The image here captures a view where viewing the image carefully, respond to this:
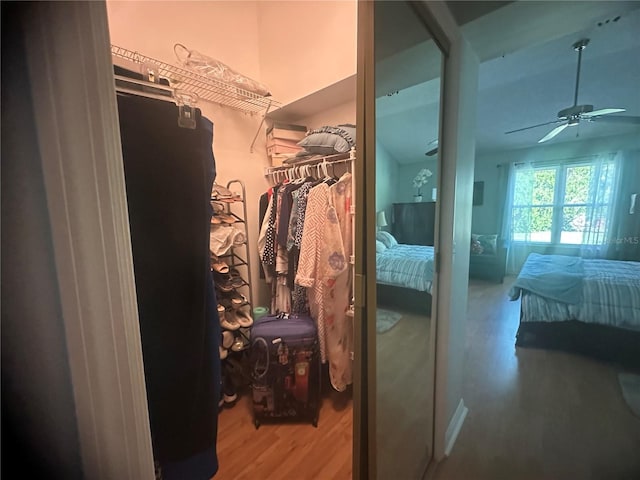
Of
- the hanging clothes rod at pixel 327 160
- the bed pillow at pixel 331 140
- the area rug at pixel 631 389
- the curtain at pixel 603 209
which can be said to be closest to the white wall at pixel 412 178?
the hanging clothes rod at pixel 327 160

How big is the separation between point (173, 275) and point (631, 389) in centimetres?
277

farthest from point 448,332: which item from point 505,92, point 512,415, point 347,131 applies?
point 505,92

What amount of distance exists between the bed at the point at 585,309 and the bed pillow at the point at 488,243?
145 centimetres

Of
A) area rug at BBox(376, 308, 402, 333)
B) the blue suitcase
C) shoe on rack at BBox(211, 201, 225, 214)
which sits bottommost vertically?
the blue suitcase

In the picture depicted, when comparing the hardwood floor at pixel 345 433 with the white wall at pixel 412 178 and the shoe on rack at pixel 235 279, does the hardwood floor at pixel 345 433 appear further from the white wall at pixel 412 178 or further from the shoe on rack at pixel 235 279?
the shoe on rack at pixel 235 279

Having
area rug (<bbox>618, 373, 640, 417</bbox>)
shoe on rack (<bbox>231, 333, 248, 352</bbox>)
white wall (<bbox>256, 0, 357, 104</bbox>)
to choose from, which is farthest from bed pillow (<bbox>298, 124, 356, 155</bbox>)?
area rug (<bbox>618, 373, 640, 417</bbox>)

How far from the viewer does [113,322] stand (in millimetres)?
413

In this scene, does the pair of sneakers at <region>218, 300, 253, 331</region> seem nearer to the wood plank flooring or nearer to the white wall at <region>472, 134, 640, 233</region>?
the wood plank flooring

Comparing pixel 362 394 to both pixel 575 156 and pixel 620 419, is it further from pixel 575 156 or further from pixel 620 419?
pixel 575 156

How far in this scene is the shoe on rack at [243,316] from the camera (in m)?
1.75

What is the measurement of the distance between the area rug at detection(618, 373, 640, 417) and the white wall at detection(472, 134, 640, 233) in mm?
2715

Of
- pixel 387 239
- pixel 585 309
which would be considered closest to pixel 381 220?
pixel 387 239

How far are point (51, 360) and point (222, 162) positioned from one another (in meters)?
1.66

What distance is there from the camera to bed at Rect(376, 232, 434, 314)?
3.01 feet
